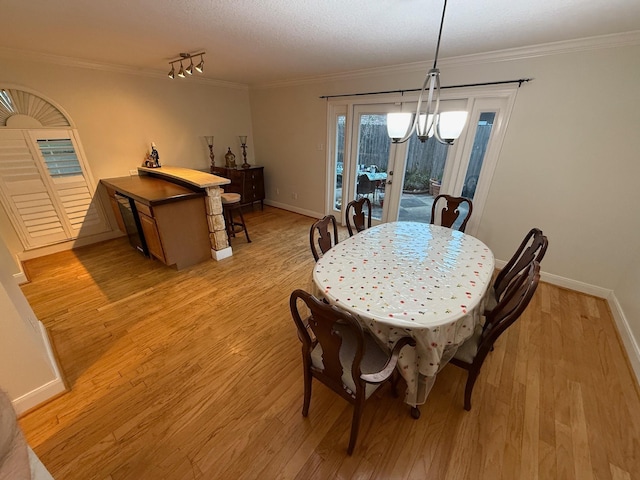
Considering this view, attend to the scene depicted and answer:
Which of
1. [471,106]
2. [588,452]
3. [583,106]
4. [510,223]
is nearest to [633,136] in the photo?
[583,106]

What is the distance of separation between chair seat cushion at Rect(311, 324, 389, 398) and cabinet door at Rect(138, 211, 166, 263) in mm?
2274

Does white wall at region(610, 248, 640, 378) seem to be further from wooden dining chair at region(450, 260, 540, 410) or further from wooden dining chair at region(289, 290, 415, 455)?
wooden dining chair at region(289, 290, 415, 455)

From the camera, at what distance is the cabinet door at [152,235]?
2.69 metres

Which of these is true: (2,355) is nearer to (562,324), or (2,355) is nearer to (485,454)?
(485,454)

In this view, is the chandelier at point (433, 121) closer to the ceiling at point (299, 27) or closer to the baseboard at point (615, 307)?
the ceiling at point (299, 27)

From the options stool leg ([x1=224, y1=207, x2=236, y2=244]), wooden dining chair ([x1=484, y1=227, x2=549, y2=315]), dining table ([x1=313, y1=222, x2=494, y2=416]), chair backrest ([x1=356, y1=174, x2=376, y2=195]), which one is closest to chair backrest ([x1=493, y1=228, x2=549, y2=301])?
wooden dining chair ([x1=484, y1=227, x2=549, y2=315])

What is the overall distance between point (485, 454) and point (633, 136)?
9.03ft

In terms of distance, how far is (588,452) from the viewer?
4.24ft

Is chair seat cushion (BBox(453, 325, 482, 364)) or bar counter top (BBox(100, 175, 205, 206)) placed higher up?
bar counter top (BBox(100, 175, 205, 206))

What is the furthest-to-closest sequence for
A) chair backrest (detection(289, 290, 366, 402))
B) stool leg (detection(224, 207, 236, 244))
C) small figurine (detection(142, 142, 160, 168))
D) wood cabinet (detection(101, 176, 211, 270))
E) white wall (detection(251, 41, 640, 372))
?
small figurine (detection(142, 142, 160, 168)), stool leg (detection(224, 207, 236, 244)), wood cabinet (detection(101, 176, 211, 270)), white wall (detection(251, 41, 640, 372)), chair backrest (detection(289, 290, 366, 402))

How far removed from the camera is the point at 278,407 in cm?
150

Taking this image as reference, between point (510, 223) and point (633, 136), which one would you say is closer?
point (633, 136)

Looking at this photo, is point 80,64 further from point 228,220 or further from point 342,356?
point 342,356

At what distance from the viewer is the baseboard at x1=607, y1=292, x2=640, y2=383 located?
1.75 metres
